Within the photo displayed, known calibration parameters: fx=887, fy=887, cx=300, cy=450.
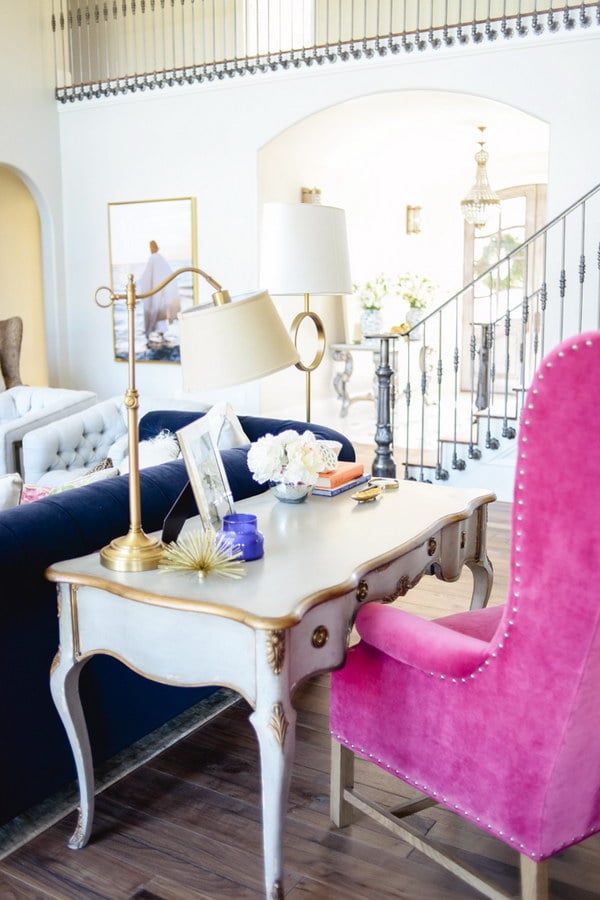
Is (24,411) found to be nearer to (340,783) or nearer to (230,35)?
(340,783)

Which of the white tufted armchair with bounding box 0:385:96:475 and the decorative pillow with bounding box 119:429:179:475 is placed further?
the white tufted armchair with bounding box 0:385:96:475

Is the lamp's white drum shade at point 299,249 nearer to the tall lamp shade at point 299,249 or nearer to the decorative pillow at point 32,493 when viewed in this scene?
the tall lamp shade at point 299,249

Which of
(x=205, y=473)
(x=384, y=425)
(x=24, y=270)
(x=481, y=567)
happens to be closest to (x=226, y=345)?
(x=205, y=473)

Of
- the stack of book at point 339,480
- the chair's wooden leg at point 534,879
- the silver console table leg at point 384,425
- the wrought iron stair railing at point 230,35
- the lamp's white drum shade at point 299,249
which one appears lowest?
the chair's wooden leg at point 534,879

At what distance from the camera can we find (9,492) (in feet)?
9.03

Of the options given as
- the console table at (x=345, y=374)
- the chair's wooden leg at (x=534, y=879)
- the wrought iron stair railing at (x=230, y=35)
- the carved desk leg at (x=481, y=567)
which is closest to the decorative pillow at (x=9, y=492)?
the carved desk leg at (x=481, y=567)

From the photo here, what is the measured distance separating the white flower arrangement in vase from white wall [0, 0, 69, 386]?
23.1ft

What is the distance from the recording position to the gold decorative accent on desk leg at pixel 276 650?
1.85 metres

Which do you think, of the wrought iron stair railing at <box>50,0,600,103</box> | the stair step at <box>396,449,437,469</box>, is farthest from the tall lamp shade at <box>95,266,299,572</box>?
the wrought iron stair railing at <box>50,0,600,103</box>

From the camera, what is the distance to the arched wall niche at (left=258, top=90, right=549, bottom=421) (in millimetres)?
8469

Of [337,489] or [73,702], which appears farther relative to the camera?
[337,489]

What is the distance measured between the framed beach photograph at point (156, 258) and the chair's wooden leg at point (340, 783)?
21.1ft

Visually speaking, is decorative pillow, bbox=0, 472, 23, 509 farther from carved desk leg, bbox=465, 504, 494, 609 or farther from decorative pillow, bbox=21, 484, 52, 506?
carved desk leg, bbox=465, 504, 494, 609

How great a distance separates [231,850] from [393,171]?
33.0ft
